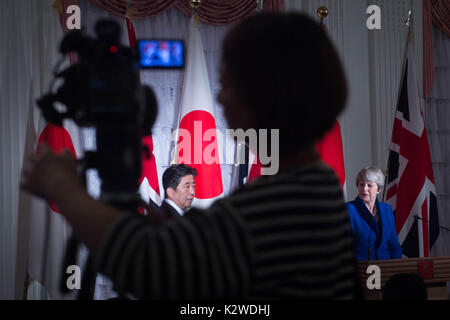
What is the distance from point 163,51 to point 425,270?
2.95 metres

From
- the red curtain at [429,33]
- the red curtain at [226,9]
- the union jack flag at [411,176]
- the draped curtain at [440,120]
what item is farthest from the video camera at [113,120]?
the draped curtain at [440,120]

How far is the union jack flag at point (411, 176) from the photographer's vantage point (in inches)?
181

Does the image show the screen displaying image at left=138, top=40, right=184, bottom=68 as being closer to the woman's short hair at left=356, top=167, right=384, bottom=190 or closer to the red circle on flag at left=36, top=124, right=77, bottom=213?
the red circle on flag at left=36, top=124, right=77, bottom=213

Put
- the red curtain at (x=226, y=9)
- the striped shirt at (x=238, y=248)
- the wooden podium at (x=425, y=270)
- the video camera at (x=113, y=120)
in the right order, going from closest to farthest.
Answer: the striped shirt at (x=238, y=248)
the video camera at (x=113, y=120)
the wooden podium at (x=425, y=270)
the red curtain at (x=226, y=9)

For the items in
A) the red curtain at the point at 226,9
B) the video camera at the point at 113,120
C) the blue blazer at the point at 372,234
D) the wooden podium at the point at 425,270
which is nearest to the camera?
the video camera at the point at 113,120

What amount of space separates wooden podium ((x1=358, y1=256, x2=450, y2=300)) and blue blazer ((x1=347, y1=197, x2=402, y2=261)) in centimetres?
39

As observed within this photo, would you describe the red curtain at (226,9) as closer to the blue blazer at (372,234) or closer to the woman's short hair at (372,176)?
the woman's short hair at (372,176)

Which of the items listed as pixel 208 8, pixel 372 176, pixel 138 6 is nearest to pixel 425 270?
pixel 372 176

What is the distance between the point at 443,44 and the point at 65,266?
19.1 ft

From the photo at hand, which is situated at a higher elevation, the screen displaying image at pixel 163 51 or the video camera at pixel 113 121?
the screen displaying image at pixel 163 51

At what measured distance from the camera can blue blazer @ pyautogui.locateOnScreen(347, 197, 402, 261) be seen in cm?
361

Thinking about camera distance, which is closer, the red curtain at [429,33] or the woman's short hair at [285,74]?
the woman's short hair at [285,74]

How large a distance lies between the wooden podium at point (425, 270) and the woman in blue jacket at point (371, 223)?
0.36m

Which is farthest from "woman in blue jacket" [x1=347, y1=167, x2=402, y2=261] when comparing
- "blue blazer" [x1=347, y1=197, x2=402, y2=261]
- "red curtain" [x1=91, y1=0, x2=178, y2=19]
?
"red curtain" [x1=91, y1=0, x2=178, y2=19]
